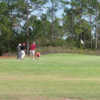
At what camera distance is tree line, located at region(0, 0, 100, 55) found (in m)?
63.0

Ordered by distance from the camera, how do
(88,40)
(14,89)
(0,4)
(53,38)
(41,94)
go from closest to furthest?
(41,94), (14,89), (0,4), (53,38), (88,40)

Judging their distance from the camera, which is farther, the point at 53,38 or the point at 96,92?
the point at 53,38

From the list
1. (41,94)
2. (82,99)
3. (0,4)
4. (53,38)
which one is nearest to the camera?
(82,99)

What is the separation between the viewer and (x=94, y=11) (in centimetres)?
7631

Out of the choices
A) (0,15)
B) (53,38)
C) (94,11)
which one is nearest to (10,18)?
(0,15)

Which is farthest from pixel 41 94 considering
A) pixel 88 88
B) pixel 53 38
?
pixel 53 38

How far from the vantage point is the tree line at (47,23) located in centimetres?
6300

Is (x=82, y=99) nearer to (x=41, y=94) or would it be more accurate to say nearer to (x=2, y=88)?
(x=41, y=94)

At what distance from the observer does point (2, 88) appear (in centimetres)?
1128

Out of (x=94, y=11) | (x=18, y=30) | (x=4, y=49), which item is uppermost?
(x=94, y=11)

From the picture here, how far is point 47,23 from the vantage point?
6562 centimetres

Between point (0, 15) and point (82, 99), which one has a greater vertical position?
point (0, 15)

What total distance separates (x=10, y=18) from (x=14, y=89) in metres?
55.1

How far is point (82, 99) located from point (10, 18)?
188 ft
